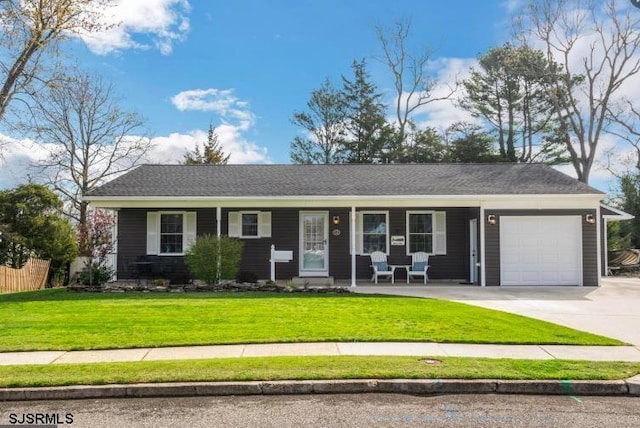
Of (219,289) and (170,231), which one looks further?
(170,231)

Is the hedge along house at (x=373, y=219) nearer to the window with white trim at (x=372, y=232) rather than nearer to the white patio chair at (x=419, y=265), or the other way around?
the window with white trim at (x=372, y=232)

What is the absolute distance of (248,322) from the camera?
8.53 m

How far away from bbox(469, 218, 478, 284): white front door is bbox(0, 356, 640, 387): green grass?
9.37 metres

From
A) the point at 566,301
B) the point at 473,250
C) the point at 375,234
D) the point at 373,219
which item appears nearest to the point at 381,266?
the point at 375,234

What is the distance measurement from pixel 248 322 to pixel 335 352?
244 centimetres

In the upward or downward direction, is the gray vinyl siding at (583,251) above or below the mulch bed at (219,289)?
above

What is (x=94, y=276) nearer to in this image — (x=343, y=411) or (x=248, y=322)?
(x=248, y=322)

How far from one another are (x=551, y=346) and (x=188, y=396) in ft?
16.4

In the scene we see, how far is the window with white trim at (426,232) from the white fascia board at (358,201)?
1.34 m

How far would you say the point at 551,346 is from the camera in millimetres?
7035

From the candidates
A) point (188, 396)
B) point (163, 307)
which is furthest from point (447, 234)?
point (188, 396)

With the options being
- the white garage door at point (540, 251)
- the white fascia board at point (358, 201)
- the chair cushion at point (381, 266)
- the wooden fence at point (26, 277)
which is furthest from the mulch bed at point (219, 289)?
the white garage door at point (540, 251)

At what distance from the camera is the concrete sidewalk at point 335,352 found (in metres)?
6.33

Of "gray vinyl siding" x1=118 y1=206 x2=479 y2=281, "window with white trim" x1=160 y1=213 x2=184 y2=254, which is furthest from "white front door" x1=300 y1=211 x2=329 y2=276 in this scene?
"window with white trim" x1=160 y1=213 x2=184 y2=254
